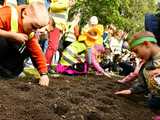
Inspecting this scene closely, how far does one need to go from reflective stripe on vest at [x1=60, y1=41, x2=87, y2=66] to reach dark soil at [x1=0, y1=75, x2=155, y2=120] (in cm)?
189

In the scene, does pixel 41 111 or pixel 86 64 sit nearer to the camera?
pixel 41 111

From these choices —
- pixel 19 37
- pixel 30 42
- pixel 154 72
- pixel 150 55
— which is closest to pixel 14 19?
pixel 19 37

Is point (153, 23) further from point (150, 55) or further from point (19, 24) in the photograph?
point (19, 24)

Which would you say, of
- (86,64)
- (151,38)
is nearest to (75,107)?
(151,38)

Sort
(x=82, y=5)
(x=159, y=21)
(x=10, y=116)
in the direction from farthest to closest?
(x=82, y=5), (x=159, y=21), (x=10, y=116)

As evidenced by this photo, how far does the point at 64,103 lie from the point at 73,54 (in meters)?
A: 3.35

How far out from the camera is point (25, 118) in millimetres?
3609

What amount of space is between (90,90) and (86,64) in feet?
7.40

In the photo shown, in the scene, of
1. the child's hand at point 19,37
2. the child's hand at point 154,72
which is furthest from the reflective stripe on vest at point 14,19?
the child's hand at point 154,72

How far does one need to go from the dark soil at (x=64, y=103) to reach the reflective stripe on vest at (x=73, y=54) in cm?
189

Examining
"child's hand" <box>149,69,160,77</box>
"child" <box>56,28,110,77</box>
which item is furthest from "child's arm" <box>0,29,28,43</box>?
"child" <box>56,28,110,77</box>

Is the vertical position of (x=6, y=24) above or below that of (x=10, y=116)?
above

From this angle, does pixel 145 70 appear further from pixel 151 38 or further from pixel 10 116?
pixel 10 116

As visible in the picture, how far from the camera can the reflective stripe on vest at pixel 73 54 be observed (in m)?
7.51
